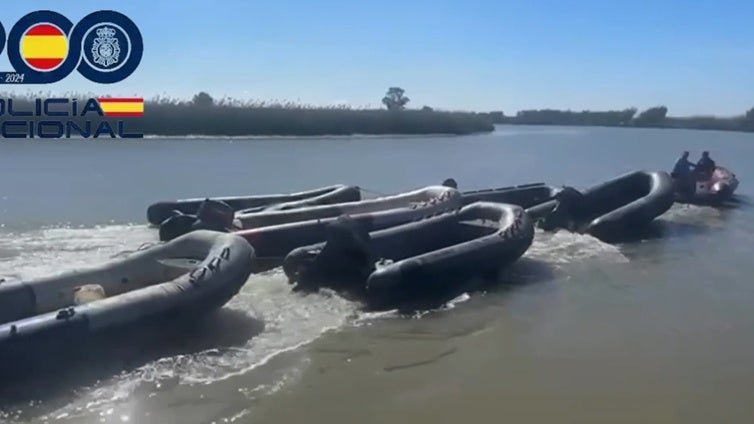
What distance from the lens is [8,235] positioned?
11.4m

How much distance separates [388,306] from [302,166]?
19561mm

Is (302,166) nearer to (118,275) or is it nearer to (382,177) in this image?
(382,177)

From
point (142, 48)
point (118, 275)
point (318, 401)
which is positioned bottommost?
point (318, 401)

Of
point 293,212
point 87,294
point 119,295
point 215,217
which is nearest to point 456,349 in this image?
point 119,295

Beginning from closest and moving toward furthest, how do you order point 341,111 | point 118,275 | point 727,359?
1. point 727,359
2. point 118,275
3. point 341,111

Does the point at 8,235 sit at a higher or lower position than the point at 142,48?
lower

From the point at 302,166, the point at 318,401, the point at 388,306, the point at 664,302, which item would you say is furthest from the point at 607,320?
the point at 302,166

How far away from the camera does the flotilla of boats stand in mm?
6523

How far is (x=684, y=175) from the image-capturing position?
18.4 metres

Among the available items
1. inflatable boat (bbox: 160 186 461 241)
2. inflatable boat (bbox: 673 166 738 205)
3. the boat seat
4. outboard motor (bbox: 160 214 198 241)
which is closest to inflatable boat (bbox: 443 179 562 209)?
inflatable boat (bbox: 160 186 461 241)

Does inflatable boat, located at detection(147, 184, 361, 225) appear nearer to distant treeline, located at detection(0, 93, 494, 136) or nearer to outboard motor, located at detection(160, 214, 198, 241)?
outboard motor, located at detection(160, 214, 198, 241)

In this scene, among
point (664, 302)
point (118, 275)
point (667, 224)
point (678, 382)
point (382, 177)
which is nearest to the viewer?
point (678, 382)

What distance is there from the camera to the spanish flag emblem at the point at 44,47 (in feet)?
41.9

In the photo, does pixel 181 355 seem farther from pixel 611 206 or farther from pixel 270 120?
pixel 270 120
